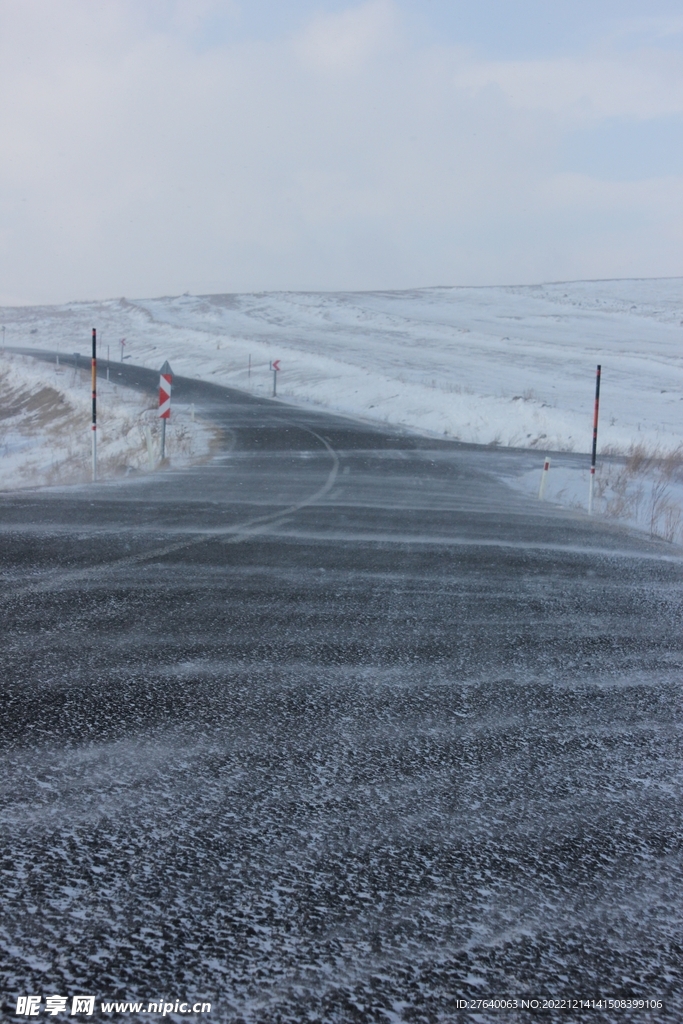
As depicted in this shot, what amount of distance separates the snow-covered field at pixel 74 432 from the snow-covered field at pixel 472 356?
344 inches

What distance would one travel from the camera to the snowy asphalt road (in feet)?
8.10

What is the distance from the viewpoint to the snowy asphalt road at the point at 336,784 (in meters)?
2.47

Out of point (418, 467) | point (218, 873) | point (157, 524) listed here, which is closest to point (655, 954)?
point (218, 873)

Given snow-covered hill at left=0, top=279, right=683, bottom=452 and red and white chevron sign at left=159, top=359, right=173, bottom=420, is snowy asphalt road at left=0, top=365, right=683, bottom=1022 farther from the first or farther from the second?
snow-covered hill at left=0, top=279, right=683, bottom=452

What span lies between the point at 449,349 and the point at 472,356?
391cm

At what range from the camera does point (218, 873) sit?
2873 mm

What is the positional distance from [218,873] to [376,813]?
0.73 metres

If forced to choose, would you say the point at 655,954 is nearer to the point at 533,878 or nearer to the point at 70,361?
the point at 533,878

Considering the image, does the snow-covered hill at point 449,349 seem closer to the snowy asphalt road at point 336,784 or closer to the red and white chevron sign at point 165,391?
the red and white chevron sign at point 165,391

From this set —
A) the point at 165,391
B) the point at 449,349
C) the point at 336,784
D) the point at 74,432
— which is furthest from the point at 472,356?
the point at 336,784

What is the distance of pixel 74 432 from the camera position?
28.9 metres

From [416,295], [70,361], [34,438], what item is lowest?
[34,438]

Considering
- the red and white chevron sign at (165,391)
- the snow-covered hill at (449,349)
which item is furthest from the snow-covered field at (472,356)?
the red and white chevron sign at (165,391)

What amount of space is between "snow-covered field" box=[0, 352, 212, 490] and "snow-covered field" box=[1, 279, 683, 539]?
8.74 metres
